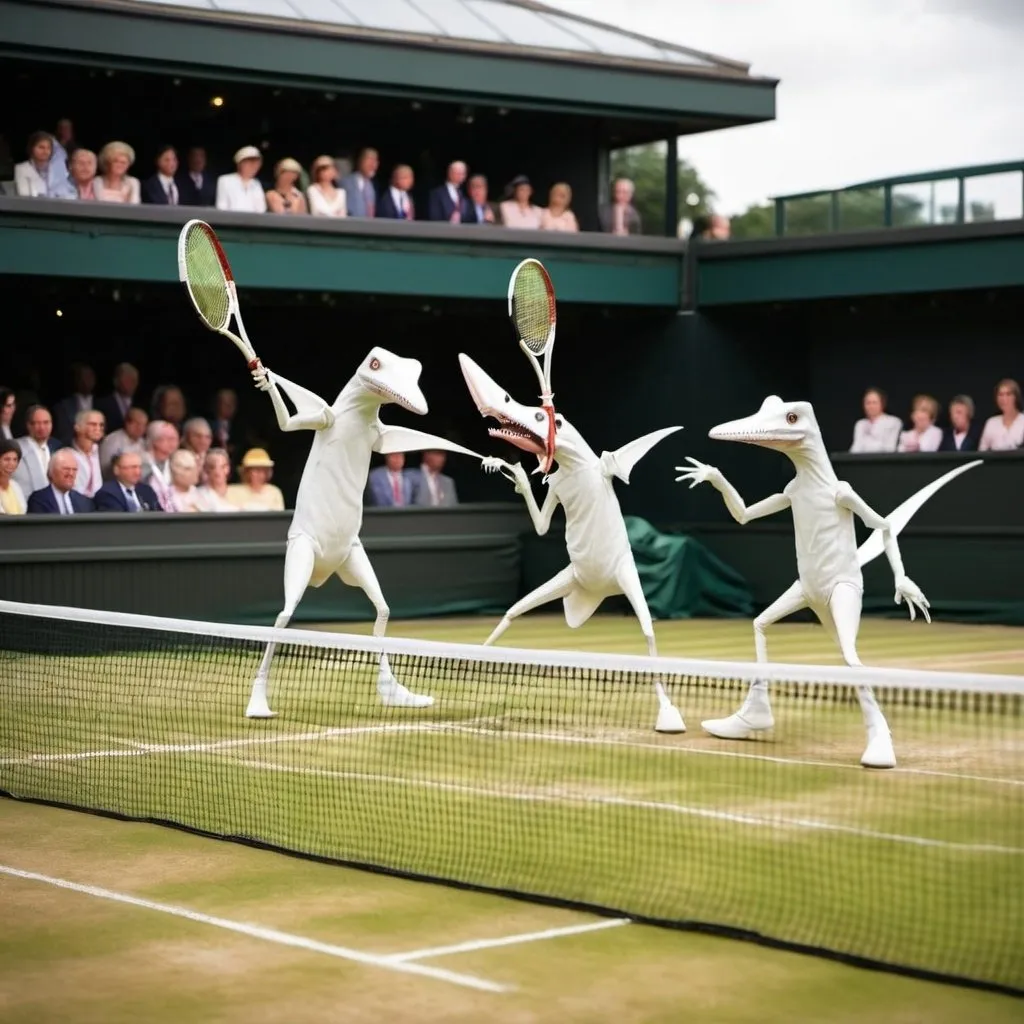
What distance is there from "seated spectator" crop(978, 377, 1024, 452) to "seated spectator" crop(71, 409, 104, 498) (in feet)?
27.7

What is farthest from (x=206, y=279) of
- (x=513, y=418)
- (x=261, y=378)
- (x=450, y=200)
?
(x=450, y=200)

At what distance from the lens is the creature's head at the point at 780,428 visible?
31.4 feet

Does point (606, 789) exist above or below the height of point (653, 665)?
below

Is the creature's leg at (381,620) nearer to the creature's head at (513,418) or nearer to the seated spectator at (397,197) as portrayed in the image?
the creature's head at (513,418)

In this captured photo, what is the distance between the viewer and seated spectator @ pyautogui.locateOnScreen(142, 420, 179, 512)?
1720 cm

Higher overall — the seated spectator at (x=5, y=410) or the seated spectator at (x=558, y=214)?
the seated spectator at (x=558, y=214)

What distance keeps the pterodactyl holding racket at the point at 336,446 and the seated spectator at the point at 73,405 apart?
6661 millimetres

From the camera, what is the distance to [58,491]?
1644 centimetres

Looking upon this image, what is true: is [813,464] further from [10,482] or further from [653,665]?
[10,482]

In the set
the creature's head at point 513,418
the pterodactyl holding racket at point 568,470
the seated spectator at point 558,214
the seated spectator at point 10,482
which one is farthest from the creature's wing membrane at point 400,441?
the seated spectator at point 558,214

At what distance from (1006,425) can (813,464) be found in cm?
944

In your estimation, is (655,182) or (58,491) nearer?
(58,491)

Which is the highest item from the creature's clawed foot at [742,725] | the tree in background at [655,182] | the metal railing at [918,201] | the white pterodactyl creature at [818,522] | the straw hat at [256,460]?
the tree in background at [655,182]

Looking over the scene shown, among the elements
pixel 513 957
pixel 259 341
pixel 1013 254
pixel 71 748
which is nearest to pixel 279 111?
pixel 259 341
